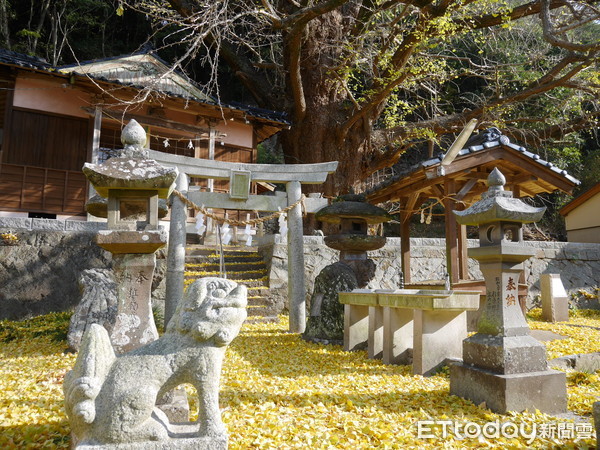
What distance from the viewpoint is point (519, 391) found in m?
3.96

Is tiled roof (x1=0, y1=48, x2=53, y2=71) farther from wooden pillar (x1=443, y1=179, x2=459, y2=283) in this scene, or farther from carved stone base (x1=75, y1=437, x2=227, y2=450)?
carved stone base (x1=75, y1=437, x2=227, y2=450)

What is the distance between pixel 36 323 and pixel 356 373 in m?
6.81

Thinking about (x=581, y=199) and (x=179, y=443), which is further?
(x=581, y=199)

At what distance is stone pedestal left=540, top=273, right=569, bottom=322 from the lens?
32.6ft

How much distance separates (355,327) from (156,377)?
4723mm

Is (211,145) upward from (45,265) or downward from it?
upward

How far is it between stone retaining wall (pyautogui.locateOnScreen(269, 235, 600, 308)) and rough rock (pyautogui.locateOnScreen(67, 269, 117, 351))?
5.11m

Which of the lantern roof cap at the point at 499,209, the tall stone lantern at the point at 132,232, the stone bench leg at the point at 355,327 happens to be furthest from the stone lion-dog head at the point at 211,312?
the stone bench leg at the point at 355,327

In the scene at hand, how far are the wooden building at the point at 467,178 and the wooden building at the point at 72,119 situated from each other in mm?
5075

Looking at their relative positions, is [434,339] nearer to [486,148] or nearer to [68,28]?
[486,148]

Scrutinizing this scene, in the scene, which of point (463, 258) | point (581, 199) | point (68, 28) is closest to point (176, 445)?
point (463, 258)

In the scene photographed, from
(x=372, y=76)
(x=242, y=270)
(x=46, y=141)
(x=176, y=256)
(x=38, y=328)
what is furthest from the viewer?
(x=46, y=141)

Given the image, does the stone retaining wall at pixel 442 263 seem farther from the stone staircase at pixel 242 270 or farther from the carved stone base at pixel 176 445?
the carved stone base at pixel 176 445

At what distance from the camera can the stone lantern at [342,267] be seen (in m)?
7.34
